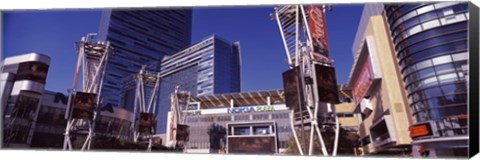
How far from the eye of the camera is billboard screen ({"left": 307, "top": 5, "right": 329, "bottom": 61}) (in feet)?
101

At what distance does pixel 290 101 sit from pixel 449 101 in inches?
458

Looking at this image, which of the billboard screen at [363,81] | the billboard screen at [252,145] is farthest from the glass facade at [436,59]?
the billboard screen at [252,145]

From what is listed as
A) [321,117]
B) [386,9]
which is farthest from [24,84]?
[386,9]

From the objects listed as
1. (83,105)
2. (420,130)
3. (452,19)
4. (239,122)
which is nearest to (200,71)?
(239,122)

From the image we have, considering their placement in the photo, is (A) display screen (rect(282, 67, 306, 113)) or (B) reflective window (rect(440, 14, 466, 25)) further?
(A) display screen (rect(282, 67, 306, 113))

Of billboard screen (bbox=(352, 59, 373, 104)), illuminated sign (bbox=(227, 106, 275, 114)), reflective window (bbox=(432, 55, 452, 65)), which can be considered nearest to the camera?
reflective window (bbox=(432, 55, 452, 65))

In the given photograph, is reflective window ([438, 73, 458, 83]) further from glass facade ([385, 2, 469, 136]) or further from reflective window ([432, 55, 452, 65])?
reflective window ([432, 55, 452, 65])

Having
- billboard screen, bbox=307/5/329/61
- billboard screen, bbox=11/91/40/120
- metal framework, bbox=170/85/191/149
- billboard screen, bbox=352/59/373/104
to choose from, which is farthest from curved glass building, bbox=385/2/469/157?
metal framework, bbox=170/85/191/149

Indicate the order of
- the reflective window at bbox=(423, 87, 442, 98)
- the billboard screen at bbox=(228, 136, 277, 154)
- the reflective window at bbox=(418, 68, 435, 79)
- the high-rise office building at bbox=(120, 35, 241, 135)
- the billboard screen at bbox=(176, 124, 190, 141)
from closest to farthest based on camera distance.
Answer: the reflective window at bbox=(423, 87, 442, 98), the reflective window at bbox=(418, 68, 435, 79), the billboard screen at bbox=(176, 124, 190, 141), the billboard screen at bbox=(228, 136, 277, 154), the high-rise office building at bbox=(120, 35, 241, 135)

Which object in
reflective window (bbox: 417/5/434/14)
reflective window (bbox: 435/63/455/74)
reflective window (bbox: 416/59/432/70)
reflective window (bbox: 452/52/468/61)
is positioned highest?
reflective window (bbox: 417/5/434/14)

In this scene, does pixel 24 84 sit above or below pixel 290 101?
above

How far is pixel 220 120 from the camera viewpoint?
6856cm

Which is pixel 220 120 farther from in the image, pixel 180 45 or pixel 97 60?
pixel 180 45

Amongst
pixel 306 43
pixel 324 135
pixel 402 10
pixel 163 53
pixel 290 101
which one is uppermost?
pixel 163 53
